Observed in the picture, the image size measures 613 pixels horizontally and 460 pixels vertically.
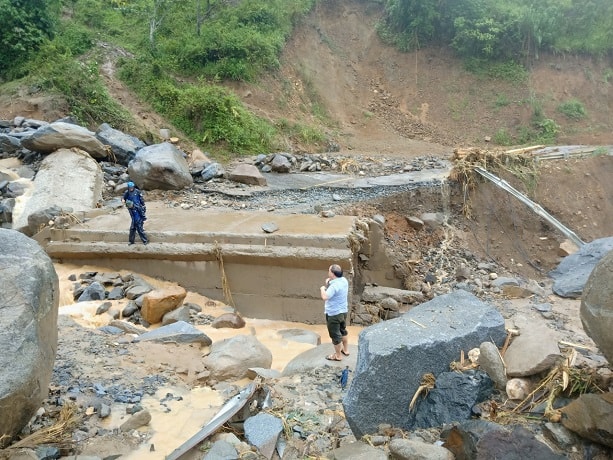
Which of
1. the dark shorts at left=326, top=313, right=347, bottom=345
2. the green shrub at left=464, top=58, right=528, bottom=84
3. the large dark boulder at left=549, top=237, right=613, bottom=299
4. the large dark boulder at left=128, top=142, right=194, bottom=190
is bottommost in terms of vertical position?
the large dark boulder at left=549, top=237, right=613, bottom=299

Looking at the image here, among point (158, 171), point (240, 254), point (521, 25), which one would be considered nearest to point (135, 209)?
point (240, 254)

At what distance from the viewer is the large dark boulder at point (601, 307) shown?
334 cm

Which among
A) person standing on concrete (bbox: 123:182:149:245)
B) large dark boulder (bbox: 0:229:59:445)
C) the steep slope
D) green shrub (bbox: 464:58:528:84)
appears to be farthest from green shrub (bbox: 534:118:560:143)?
large dark boulder (bbox: 0:229:59:445)

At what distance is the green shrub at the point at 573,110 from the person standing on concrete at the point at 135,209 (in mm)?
17006

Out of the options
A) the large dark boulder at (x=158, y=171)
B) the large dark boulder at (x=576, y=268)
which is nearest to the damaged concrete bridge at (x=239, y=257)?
the large dark boulder at (x=158, y=171)

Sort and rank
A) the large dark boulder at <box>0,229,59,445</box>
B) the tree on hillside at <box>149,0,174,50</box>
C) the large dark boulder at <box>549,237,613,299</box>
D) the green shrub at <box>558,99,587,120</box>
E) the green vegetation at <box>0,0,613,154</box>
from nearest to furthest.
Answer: the large dark boulder at <box>0,229,59,445</box> → the large dark boulder at <box>549,237,613,299</box> → the green vegetation at <box>0,0,613,154</box> → the tree on hillside at <box>149,0,174,50</box> → the green shrub at <box>558,99,587,120</box>

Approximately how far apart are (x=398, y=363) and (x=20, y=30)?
18.0 m

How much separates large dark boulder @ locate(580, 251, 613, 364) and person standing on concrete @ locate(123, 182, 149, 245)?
6.94 m

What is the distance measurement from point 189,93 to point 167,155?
454 cm

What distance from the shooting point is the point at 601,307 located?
3.37 meters

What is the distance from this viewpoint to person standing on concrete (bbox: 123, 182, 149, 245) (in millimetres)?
8727

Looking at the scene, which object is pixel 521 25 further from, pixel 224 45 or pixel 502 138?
pixel 224 45

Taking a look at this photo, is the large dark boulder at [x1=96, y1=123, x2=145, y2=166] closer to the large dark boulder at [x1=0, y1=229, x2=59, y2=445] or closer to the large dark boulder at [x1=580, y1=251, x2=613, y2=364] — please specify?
the large dark boulder at [x1=0, y1=229, x2=59, y2=445]

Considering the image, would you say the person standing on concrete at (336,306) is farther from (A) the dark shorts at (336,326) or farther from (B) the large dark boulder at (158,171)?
(B) the large dark boulder at (158,171)
